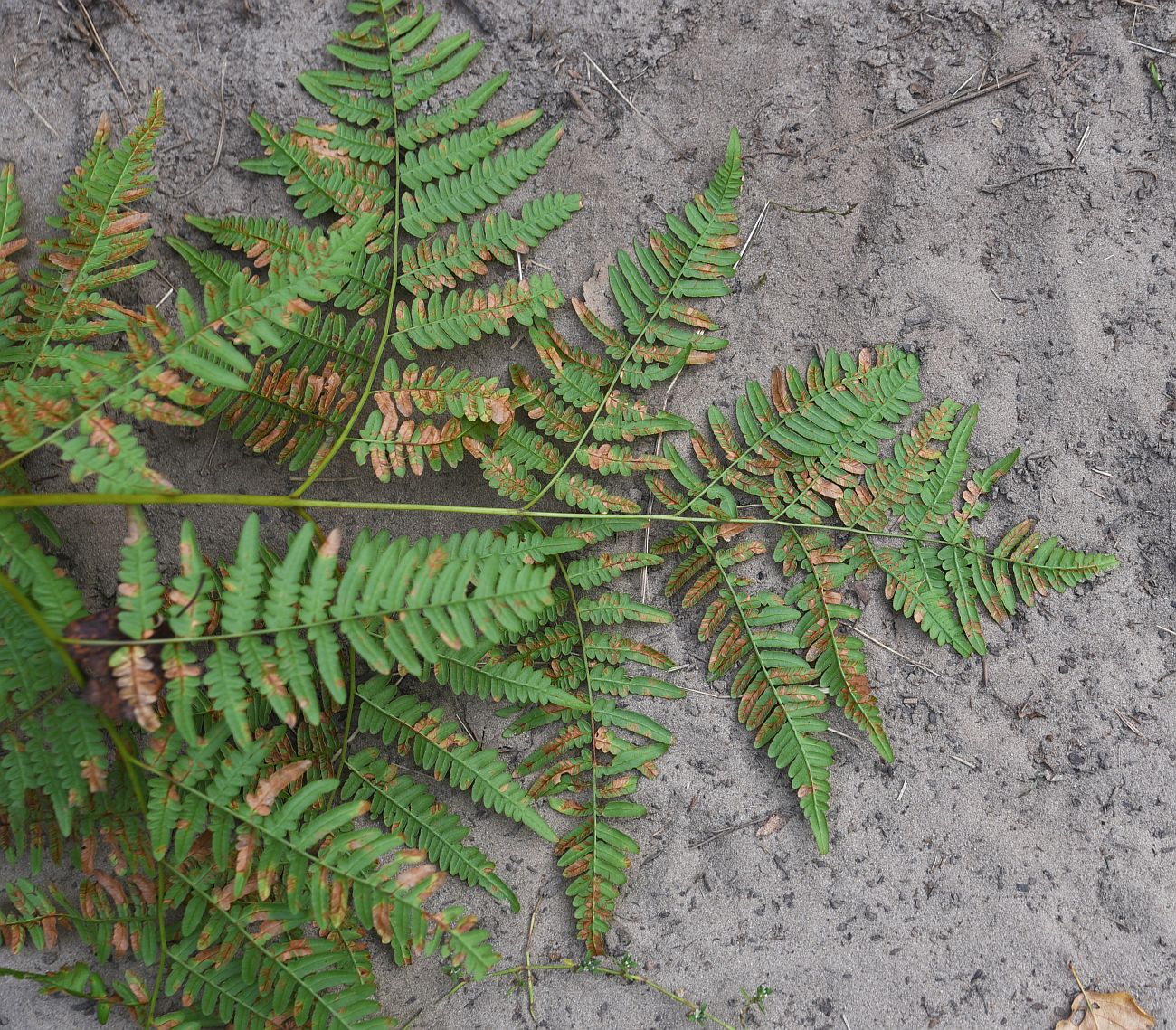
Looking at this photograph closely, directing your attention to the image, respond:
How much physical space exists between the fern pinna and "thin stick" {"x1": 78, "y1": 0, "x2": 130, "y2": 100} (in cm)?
51

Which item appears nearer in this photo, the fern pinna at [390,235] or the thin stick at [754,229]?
the fern pinna at [390,235]

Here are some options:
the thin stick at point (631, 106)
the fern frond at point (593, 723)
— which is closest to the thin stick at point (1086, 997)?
the fern frond at point (593, 723)

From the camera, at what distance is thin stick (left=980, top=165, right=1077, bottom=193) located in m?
2.84

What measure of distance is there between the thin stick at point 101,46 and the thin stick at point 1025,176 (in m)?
2.79

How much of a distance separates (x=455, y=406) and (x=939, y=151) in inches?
70.7

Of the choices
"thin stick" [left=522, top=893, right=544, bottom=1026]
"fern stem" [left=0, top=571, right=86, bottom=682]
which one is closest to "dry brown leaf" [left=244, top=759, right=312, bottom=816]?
"fern stem" [left=0, top=571, right=86, bottom=682]

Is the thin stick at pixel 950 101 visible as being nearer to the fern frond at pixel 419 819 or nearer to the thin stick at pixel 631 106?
the thin stick at pixel 631 106

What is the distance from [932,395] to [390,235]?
1.81 meters

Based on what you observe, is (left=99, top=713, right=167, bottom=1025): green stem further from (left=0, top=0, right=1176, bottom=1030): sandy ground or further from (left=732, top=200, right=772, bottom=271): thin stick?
(left=732, top=200, right=772, bottom=271): thin stick

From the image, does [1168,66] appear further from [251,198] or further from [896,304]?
[251,198]

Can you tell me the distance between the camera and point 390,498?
2906mm

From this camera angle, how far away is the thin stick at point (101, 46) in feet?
9.04

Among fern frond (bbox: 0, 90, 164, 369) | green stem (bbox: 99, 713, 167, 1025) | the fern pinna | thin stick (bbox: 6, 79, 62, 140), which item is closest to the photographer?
green stem (bbox: 99, 713, 167, 1025)

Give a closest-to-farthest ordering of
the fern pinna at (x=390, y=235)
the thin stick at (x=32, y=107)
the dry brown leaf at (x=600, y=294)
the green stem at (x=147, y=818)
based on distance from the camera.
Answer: the green stem at (x=147, y=818) → the fern pinna at (x=390, y=235) → the thin stick at (x=32, y=107) → the dry brown leaf at (x=600, y=294)
